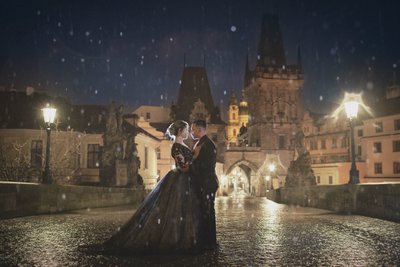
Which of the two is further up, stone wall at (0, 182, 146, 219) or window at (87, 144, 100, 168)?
window at (87, 144, 100, 168)

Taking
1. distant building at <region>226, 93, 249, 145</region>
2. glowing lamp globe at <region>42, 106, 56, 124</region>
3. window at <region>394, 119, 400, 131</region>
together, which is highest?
distant building at <region>226, 93, 249, 145</region>

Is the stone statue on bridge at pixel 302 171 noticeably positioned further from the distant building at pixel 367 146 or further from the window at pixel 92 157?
the distant building at pixel 367 146

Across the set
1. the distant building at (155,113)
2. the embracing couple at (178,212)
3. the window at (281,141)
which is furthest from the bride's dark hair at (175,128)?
the distant building at (155,113)

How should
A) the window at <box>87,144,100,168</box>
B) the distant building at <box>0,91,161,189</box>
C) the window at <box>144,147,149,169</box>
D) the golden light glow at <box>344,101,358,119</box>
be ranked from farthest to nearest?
the window at <box>144,147,149,169</box> < the window at <box>87,144,100,168</box> < the distant building at <box>0,91,161,189</box> < the golden light glow at <box>344,101,358,119</box>

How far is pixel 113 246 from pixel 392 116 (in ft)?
174

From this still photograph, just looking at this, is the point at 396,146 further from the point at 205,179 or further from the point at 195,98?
the point at 205,179

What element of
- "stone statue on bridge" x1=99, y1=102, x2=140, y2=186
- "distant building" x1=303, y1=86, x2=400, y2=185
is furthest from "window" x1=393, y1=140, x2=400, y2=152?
"stone statue on bridge" x1=99, y1=102, x2=140, y2=186

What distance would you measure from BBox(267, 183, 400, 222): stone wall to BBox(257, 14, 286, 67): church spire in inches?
2590

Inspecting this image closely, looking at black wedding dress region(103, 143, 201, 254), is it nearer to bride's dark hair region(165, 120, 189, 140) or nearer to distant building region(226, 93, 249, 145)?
bride's dark hair region(165, 120, 189, 140)

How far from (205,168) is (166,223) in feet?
3.48

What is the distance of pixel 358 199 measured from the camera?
531 inches

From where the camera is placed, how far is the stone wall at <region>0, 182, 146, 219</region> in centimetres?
1097

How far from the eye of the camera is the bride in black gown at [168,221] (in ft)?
19.4

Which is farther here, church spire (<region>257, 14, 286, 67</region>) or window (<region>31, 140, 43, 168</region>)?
church spire (<region>257, 14, 286, 67</region>)
